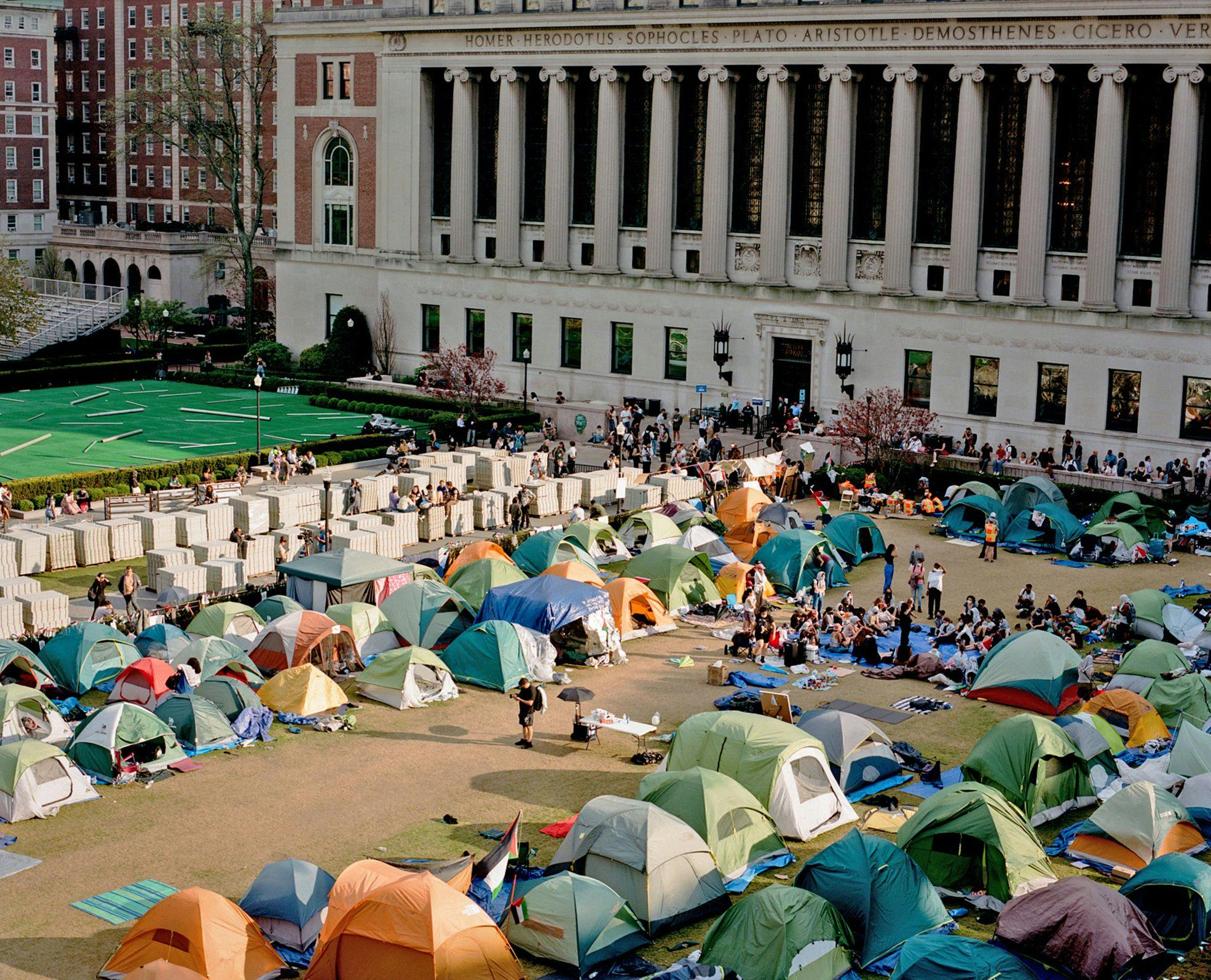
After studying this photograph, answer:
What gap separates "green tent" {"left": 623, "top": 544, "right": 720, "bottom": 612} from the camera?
45375 mm

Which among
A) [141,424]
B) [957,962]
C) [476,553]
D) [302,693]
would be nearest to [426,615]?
[302,693]

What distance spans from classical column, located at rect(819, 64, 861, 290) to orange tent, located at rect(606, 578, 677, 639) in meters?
31.6

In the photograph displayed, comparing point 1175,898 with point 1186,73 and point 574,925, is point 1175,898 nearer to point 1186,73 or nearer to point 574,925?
point 574,925

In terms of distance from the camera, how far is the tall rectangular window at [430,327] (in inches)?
3425

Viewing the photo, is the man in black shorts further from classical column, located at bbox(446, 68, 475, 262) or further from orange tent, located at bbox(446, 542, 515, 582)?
classical column, located at bbox(446, 68, 475, 262)

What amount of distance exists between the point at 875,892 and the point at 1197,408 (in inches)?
1706

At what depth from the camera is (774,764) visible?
2984 cm

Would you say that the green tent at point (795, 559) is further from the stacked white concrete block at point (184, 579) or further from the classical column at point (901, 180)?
the classical column at point (901, 180)

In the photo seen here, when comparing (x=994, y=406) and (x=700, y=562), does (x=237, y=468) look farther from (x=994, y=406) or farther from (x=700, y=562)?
(x=994, y=406)

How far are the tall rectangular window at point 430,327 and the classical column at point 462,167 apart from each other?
334 cm

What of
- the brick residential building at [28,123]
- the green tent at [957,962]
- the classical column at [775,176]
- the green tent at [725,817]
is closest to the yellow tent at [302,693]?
the green tent at [725,817]

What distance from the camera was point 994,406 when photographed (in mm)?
68438

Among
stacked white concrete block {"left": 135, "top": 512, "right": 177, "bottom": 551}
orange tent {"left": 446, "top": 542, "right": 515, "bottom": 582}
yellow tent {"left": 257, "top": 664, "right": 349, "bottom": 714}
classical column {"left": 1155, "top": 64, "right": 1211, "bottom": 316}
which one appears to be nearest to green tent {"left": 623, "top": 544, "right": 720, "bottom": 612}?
orange tent {"left": 446, "top": 542, "right": 515, "bottom": 582}

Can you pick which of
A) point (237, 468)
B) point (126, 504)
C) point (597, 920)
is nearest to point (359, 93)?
point (237, 468)
